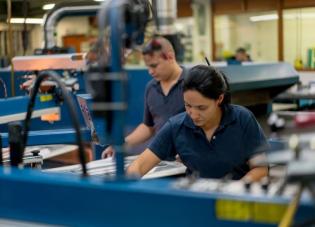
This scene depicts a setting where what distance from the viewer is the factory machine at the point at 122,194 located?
0.89 m

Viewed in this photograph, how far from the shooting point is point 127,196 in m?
0.99

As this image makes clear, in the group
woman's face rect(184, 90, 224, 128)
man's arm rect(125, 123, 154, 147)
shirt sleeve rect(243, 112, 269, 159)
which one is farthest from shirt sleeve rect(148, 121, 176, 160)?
man's arm rect(125, 123, 154, 147)

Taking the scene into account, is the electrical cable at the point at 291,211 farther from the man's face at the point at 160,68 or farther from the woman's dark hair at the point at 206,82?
the man's face at the point at 160,68

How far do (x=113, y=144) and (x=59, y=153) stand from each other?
2.08m

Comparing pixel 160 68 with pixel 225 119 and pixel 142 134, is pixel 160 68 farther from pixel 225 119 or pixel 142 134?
pixel 225 119

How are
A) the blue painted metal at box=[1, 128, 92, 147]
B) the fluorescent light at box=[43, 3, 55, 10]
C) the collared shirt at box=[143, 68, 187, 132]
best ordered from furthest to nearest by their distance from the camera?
the blue painted metal at box=[1, 128, 92, 147] < the fluorescent light at box=[43, 3, 55, 10] < the collared shirt at box=[143, 68, 187, 132]

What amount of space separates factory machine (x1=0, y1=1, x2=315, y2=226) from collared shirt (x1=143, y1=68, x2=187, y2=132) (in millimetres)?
1235

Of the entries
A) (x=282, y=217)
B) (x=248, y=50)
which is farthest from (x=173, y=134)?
(x=248, y=50)

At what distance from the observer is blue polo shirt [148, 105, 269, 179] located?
1.70 meters

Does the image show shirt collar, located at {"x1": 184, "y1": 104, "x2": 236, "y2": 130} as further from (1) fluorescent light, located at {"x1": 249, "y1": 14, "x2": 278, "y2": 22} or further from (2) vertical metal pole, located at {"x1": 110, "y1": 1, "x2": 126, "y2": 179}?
(1) fluorescent light, located at {"x1": 249, "y1": 14, "x2": 278, "y2": 22}

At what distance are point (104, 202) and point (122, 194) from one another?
0.05 meters

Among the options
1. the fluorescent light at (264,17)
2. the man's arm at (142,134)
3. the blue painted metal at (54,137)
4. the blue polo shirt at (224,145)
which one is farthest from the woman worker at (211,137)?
the fluorescent light at (264,17)

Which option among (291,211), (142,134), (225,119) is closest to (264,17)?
(142,134)

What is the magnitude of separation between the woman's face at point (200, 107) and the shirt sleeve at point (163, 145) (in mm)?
124
